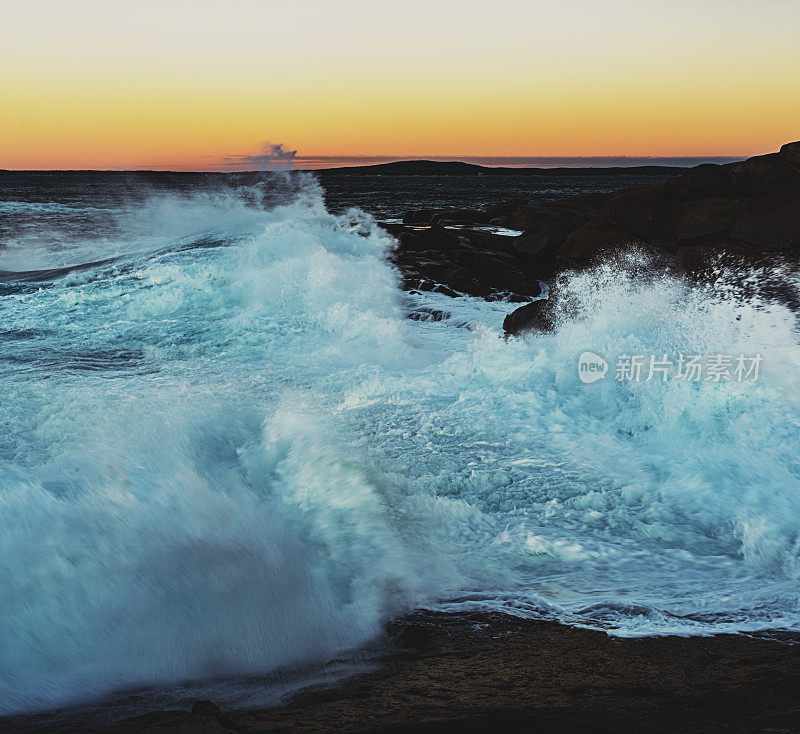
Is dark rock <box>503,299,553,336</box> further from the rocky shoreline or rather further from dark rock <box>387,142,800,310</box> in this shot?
dark rock <box>387,142,800,310</box>

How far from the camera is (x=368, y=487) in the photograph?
4.54m

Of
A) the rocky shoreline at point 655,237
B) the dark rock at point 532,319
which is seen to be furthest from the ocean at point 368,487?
the rocky shoreline at point 655,237

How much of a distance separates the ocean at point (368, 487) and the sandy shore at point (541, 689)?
0.21 meters

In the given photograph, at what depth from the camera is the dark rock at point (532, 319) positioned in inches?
319

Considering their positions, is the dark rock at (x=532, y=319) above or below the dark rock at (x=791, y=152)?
below

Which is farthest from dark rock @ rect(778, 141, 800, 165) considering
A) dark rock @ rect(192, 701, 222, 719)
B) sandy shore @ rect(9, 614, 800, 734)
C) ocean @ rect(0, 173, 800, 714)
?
dark rock @ rect(192, 701, 222, 719)

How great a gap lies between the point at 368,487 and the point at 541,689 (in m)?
2.17

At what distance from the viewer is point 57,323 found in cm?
1027

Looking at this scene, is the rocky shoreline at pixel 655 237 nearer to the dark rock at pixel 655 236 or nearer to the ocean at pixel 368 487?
the dark rock at pixel 655 236

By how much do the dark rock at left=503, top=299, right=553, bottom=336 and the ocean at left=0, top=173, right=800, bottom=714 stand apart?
36 centimetres

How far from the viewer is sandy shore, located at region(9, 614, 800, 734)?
236cm

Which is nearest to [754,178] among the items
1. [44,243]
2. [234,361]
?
[234,361]

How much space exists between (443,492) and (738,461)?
2367 mm

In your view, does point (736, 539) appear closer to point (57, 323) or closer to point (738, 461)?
point (738, 461)
